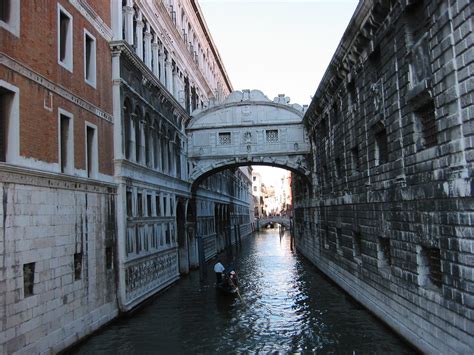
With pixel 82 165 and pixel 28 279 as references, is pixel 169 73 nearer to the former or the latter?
pixel 82 165

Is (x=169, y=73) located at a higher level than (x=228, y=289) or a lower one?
higher

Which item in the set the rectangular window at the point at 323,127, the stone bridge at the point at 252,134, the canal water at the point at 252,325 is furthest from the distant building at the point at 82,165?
the rectangular window at the point at 323,127

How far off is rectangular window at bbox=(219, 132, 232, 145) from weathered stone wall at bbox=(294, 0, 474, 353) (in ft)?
29.6

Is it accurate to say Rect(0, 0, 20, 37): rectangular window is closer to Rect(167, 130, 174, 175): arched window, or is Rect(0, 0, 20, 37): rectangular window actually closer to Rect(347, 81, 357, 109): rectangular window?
Rect(347, 81, 357, 109): rectangular window

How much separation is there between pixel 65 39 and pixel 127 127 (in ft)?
15.7

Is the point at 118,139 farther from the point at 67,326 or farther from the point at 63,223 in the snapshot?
the point at 67,326

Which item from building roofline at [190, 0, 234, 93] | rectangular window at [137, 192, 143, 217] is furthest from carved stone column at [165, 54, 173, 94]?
building roofline at [190, 0, 234, 93]

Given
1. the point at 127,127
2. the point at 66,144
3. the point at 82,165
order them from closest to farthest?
the point at 66,144
the point at 82,165
the point at 127,127

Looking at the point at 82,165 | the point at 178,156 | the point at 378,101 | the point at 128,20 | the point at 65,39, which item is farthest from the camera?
the point at 178,156

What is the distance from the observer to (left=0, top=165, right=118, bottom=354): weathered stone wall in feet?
27.9

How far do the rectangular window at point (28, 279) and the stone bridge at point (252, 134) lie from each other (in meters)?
16.0

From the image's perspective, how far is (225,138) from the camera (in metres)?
25.1

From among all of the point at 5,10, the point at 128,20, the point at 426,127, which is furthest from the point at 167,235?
the point at 426,127

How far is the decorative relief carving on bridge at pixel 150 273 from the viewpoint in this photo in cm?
1515
